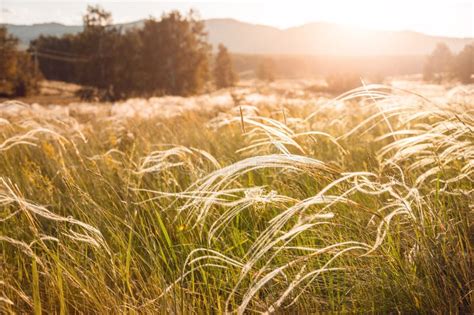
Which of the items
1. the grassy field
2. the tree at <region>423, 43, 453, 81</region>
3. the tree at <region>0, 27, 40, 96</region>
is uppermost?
the tree at <region>423, 43, 453, 81</region>

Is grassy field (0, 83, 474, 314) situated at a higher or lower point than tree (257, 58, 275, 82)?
lower

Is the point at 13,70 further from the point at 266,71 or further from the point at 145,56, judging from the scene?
the point at 266,71

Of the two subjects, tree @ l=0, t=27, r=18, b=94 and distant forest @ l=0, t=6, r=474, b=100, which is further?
distant forest @ l=0, t=6, r=474, b=100

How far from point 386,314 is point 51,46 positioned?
62.3 metres

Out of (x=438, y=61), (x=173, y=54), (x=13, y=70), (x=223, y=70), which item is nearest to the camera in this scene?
(x=13, y=70)

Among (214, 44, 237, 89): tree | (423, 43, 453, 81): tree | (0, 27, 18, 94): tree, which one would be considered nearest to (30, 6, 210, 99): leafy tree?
(0, 27, 18, 94): tree

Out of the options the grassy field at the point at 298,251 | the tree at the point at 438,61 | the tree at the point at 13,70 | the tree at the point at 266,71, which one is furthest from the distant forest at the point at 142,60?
the grassy field at the point at 298,251

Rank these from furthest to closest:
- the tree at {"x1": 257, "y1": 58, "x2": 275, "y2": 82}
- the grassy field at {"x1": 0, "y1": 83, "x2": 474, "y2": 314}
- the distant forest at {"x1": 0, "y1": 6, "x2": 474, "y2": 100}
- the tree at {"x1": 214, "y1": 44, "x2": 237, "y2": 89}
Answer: the tree at {"x1": 257, "y1": 58, "x2": 275, "y2": 82}, the tree at {"x1": 214, "y1": 44, "x2": 237, "y2": 89}, the distant forest at {"x1": 0, "y1": 6, "x2": 474, "y2": 100}, the grassy field at {"x1": 0, "y1": 83, "x2": 474, "y2": 314}

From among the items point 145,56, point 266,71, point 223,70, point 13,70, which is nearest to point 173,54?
point 145,56

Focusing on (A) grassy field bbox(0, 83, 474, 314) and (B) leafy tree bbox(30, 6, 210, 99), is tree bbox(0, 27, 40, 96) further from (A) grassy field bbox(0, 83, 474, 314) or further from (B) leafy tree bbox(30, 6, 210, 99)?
(A) grassy field bbox(0, 83, 474, 314)

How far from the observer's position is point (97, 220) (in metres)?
1.76

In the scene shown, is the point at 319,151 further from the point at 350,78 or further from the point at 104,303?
the point at 350,78

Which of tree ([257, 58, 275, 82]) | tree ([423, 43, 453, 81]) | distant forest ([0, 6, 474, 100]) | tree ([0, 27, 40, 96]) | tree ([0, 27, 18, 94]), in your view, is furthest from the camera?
tree ([257, 58, 275, 82])

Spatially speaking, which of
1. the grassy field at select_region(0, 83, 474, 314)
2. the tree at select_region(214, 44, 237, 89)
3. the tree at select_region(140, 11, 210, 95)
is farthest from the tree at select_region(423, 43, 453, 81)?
the grassy field at select_region(0, 83, 474, 314)
